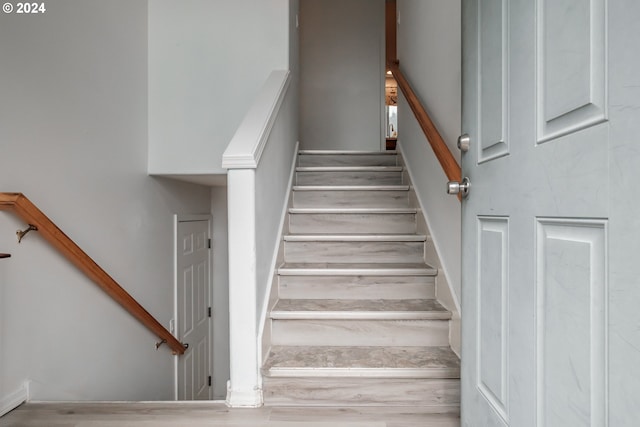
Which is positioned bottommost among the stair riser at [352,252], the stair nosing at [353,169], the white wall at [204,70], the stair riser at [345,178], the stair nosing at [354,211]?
the stair riser at [352,252]

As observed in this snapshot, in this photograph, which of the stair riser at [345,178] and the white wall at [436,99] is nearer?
the white wall at [436,99]

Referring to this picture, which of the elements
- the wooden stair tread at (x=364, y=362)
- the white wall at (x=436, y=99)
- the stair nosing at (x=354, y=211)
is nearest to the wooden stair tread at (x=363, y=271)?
the white wall at (x=436, y=99)

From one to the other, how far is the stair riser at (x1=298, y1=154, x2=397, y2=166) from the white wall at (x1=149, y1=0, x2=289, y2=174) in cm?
80

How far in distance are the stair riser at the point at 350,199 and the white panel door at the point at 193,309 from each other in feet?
3.68

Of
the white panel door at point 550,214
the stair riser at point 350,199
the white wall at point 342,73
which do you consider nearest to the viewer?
the white panel door at point 550,214

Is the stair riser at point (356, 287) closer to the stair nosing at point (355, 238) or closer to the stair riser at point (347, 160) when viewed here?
the stair nosing at point (355, 238)

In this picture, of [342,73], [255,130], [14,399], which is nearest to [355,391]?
[255,130]

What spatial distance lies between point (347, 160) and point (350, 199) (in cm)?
68

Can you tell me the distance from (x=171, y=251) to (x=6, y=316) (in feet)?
5.05

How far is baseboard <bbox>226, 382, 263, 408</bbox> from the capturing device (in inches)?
58.4

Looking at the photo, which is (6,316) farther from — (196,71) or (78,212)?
(196,71)

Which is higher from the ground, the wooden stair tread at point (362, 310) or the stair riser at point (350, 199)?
the stair riser at point (350, 199)

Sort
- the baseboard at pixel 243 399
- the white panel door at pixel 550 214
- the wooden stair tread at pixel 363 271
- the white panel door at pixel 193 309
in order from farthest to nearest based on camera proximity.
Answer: the white panel door at pixel 193 309 < the wooden stair tread at pixel 363 271 < the baseboard at pixel 243 399 < the white panel door at pixel 550 214

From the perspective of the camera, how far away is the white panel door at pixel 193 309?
3154mm
